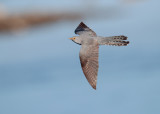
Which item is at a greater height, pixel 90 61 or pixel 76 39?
pixel 76 39

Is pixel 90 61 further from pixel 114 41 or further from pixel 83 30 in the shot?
pixel 83 30

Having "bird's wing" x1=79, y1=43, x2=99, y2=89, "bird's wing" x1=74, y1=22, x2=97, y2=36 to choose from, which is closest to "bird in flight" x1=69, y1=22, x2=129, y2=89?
"bird's wing" x1=79, y1=43, x2=99, y2=89

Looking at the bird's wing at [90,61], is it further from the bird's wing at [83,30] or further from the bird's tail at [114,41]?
the bird's wing at [83,30]

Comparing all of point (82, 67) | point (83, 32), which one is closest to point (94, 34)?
point (83, 32)

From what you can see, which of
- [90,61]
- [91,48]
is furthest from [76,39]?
[90,61]

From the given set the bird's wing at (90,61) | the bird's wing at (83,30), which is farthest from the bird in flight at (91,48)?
the bird's wing at (83,30)

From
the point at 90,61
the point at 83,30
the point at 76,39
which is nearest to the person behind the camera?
the point at 90,61

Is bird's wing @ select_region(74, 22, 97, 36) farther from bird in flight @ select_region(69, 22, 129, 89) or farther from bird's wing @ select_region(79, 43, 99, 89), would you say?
bird's wing @ select_region(79, 43, 99, 89)
